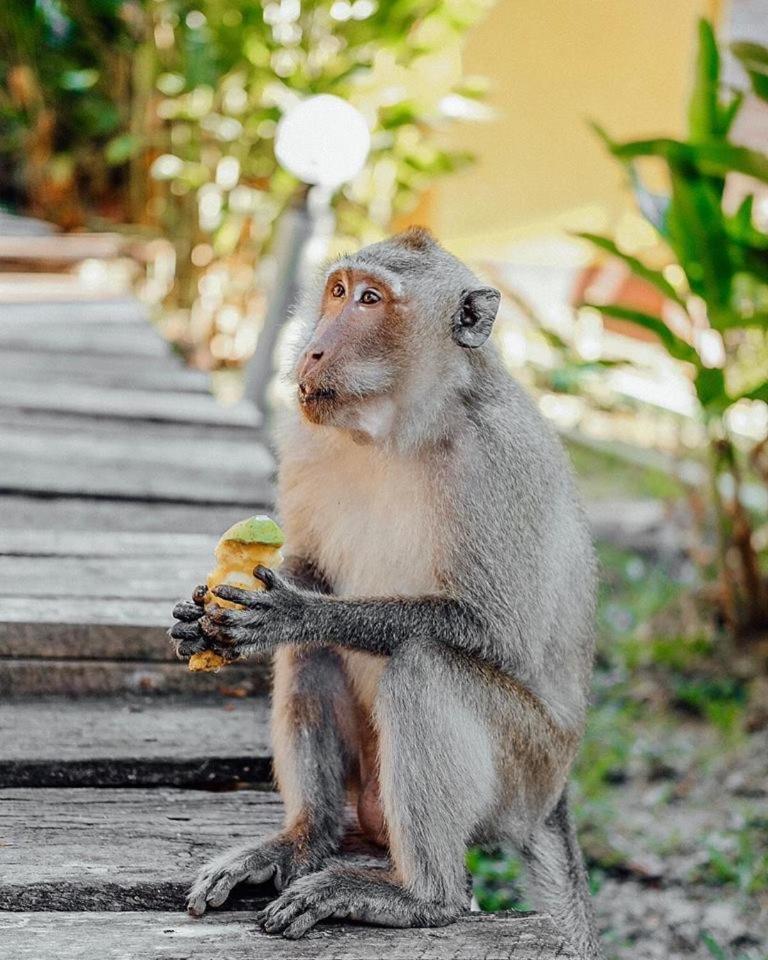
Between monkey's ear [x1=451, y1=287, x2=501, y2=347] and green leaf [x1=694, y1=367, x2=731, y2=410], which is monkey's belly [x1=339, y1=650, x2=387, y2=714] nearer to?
monkey's ear [x1=451, y1=287, x2=501, y2=347]

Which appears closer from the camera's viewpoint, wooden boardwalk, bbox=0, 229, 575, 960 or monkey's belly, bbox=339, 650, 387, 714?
wooden boardwalk, bbox=0, 229, 575, 960

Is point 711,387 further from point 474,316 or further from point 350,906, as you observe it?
point 350,906

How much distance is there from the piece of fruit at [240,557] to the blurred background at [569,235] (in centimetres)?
129

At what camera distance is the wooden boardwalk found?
1.72 meters

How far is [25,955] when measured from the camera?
61.0 inches

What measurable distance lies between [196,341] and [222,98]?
69.3 inches

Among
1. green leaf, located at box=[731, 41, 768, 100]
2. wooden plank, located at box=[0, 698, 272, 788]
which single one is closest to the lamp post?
green leaf, located at box=[731, 41, 768, 100]

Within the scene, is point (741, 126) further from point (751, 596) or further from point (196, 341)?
point (196, 341)

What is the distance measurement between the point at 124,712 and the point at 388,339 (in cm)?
90

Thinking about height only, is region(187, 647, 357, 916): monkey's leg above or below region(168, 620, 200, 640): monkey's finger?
below

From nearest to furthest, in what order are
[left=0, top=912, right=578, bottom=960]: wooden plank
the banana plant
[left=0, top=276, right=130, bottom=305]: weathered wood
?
1. [left=0, top=912, right=578, bottom=960]: wooden plank
2. the banana plant
3. [left=0, top=276, right=130, bottom=305]: weathered wood

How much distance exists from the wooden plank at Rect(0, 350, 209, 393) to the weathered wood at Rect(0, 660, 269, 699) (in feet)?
7.75

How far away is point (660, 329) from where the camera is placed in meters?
4.23

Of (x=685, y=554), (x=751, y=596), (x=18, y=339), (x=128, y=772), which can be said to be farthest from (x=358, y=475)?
(x=685, y=554)
